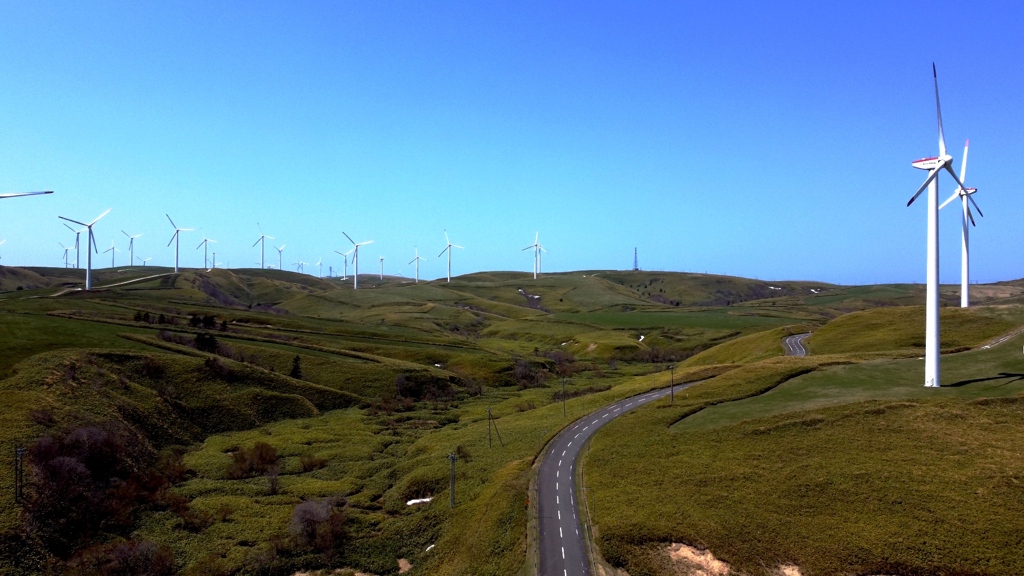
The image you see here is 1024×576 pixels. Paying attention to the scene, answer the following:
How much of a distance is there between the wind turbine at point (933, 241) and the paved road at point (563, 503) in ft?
136

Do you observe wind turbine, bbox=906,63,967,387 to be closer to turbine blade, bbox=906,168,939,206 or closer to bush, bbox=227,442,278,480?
turbine blade, bbox=906,168,939,206

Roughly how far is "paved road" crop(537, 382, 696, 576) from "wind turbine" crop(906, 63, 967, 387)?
41.4m

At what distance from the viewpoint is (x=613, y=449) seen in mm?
75500

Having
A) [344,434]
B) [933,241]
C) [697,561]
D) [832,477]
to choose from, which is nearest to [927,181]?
[933,241]

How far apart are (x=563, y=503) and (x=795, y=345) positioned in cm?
10242

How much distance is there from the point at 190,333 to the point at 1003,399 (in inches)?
5621

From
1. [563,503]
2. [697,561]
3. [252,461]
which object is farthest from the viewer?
[252,461]

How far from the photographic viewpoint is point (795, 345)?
14288cm

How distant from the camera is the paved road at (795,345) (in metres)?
132

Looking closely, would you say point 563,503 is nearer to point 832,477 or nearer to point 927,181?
point 832,477

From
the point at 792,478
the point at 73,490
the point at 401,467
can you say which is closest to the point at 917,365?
the point at 792,478

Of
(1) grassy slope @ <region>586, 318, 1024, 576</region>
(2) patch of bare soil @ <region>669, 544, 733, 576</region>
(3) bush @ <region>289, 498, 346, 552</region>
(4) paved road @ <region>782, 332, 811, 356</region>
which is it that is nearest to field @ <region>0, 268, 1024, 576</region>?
(3) bush @ <region>289, 498, 346, 552</region>

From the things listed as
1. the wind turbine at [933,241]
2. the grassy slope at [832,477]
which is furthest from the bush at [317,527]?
the wind turbine at [933,241]

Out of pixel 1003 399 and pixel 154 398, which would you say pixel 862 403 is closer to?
pixel 1003 399
